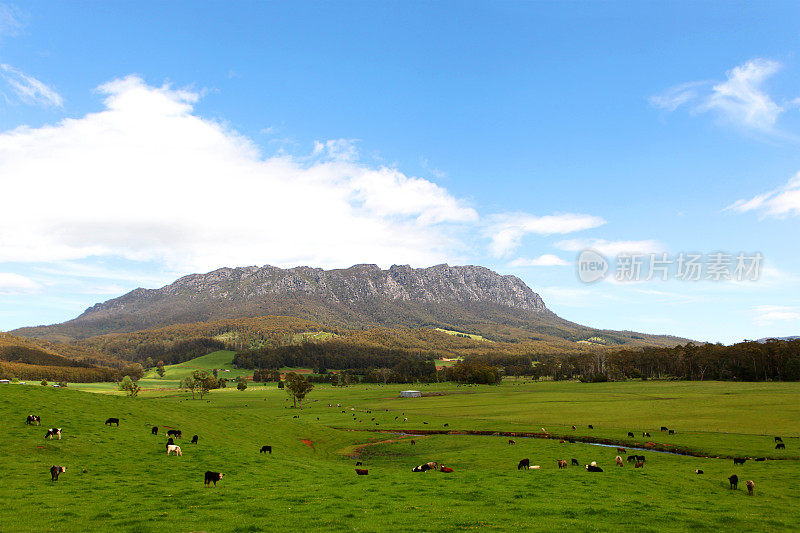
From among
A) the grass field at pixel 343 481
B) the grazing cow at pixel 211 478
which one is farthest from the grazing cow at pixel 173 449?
the grazing cow at pixel 211 478

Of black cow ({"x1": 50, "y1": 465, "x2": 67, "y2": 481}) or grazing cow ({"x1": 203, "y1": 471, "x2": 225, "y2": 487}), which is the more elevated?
black cow ({"x1": 50, "y1": 465, "x2": 67, "y2": 481})

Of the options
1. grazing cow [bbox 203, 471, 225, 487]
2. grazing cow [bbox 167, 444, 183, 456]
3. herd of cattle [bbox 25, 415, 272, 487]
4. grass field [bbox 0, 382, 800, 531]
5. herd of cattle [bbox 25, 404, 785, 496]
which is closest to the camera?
grass field [bbox 0, 382, 800, 531]

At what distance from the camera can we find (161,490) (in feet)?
78.5

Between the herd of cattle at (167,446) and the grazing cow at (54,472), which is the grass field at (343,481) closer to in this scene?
the grazing cow at (54,472)

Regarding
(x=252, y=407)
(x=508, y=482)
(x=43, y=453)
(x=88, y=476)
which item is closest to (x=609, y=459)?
(x=508, y=482)

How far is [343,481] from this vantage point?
2833 centimetres

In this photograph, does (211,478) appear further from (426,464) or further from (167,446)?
(426,464)

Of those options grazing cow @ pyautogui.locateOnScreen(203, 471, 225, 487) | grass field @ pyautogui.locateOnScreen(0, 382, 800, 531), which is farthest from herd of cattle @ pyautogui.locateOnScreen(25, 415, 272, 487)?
grass field @ pyautogui.locateOnScreen(0, 382, 800, 531)

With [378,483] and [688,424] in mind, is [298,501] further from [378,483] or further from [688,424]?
[688,424]

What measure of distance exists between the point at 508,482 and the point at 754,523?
1291 centimetres

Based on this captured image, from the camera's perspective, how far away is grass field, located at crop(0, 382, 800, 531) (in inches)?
731

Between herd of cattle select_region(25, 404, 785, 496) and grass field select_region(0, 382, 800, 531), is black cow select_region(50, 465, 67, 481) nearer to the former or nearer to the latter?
herd of cattle select_region(25, 404, 785, 496)

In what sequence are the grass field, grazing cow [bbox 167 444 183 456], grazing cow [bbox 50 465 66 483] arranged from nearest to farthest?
the grass field → grazing cow [bbox 50 465 66 483] → grazing cow [bbox 167 444 183 456]

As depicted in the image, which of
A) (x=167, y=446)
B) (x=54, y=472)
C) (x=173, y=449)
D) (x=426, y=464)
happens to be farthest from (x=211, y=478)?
(x=426, y=464)
